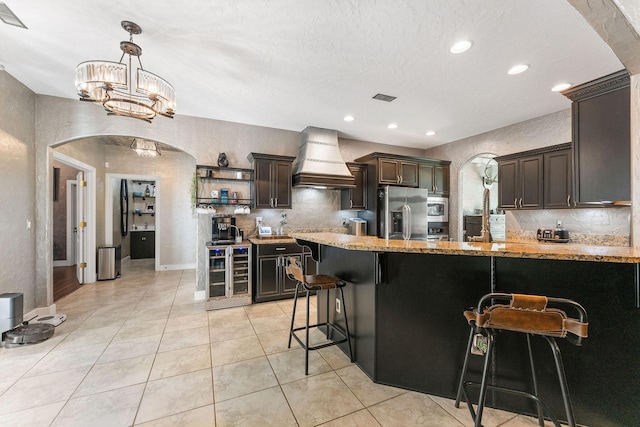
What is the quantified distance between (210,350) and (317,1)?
127 inches

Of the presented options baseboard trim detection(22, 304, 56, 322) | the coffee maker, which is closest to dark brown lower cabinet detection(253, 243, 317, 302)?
the coffee maker

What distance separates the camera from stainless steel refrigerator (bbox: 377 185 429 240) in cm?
486

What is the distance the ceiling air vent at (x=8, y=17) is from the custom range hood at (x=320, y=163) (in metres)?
3.29

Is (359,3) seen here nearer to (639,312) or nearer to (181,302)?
(639,312)

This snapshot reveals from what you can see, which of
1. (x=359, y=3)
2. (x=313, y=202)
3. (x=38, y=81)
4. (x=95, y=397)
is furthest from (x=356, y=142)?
(x=95, y=397)

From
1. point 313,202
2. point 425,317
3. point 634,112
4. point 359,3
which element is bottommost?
point 425,317

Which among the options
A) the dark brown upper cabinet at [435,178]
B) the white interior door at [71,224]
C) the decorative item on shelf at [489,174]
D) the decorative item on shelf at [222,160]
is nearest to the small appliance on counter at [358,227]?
the dark brown upper cabinet at [435,178]

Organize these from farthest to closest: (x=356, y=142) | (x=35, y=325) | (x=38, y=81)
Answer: (x=356, y=142) → (x=38, y=81) → (x=35, y=325)

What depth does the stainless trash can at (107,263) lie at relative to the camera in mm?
5168

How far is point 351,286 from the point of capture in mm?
2443

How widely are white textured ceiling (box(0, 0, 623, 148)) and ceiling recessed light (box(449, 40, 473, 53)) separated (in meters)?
0.07

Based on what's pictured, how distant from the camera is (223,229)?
4.26m

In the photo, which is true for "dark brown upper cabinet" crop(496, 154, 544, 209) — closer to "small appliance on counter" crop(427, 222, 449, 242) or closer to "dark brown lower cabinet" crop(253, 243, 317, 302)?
"small appliance on counter" crop(427, 222, 449, 242)

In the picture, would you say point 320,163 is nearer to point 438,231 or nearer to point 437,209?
point 437,209
